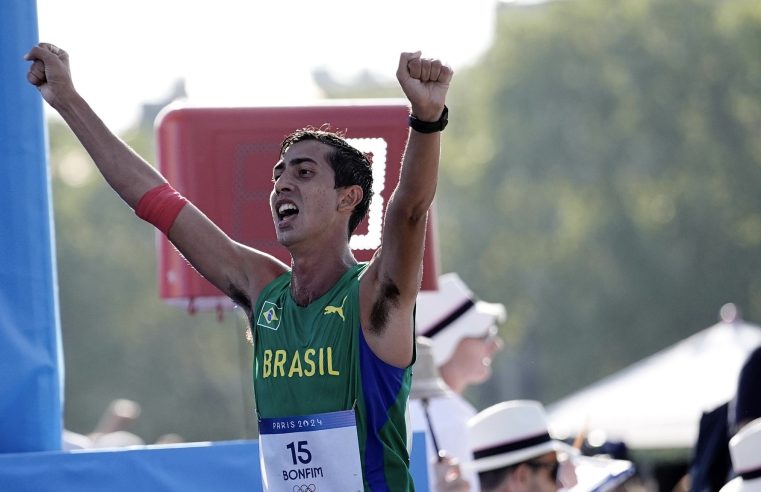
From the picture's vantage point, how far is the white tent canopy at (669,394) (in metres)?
12.4

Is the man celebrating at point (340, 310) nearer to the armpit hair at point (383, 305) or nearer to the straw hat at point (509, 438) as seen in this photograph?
the armpit hair at point (383, 305)

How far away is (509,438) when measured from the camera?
244 inches

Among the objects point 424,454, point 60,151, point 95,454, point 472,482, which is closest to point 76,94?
point 95,454

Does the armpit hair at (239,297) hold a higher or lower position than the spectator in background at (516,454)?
higher

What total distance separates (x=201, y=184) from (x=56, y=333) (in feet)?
4.78

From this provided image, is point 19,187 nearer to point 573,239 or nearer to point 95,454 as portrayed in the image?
point 95,454

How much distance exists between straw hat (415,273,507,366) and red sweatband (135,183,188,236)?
136 inches

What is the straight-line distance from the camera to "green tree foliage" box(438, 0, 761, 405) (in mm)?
34906

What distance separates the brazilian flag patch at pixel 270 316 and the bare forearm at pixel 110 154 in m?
0.50

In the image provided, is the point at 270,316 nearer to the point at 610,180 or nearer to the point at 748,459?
the point at 748,459

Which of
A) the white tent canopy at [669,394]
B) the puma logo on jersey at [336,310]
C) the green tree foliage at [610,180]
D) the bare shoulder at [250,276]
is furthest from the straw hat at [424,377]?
the green tree foliage at [610,180]

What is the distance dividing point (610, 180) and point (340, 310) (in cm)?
3323

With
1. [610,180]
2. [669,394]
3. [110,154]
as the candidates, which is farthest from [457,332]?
[610,180]

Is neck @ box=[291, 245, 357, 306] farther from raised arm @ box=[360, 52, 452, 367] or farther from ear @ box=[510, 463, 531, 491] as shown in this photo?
ear @ box=[510, 463, 531, 491]
